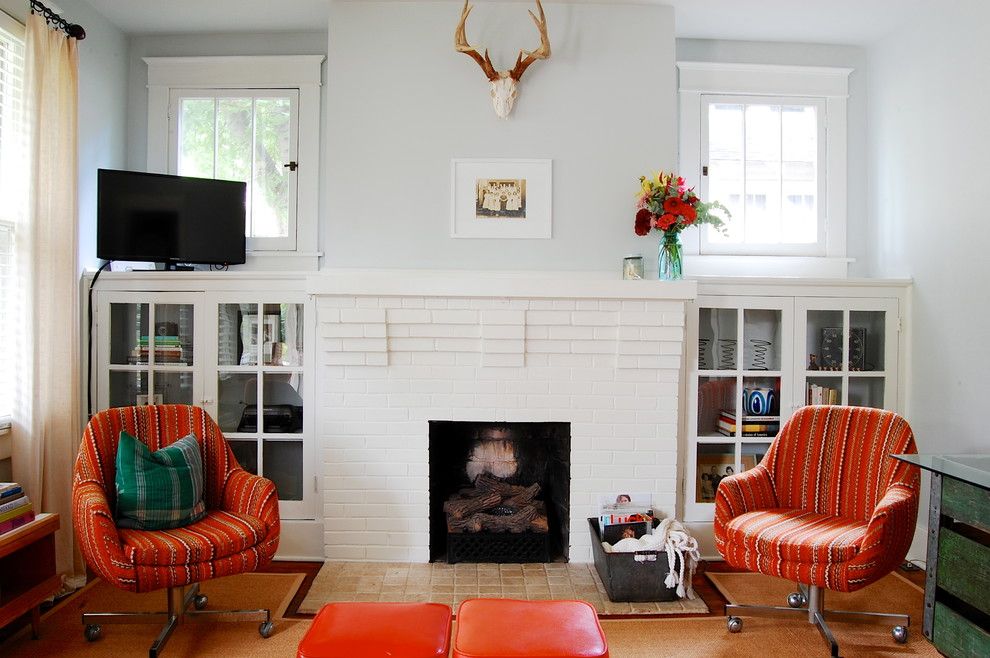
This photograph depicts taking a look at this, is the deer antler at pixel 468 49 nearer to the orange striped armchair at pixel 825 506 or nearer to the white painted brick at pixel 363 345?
the white painted brick at pixel 363 345

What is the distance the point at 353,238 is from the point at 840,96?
2.81 metres

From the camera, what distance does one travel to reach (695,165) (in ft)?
11.9

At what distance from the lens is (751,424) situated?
11.1 ft

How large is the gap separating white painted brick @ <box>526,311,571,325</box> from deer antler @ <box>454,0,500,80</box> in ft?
3.77

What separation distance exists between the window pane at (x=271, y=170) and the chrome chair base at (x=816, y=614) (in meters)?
2.86

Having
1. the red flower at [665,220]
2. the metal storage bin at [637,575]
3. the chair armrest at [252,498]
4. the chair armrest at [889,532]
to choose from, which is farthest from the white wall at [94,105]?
the chair armrest at [889,532]

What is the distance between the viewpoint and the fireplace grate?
3.17 m

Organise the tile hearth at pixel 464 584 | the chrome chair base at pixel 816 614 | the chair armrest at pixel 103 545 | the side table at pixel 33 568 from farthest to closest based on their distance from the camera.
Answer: the tile hearth at pixel 464 584 → the chrome chair base at pixel 816 614 → the side table at pixel 33 568 → the chair armrest at pixel 103 545

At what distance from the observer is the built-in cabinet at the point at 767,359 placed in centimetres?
332

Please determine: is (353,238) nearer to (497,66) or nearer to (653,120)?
(497,66)

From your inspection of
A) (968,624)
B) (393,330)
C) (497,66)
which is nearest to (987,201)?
(968,624)

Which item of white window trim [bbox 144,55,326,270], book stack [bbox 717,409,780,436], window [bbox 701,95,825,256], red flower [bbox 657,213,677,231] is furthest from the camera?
window [bbox 701,95,825,256]

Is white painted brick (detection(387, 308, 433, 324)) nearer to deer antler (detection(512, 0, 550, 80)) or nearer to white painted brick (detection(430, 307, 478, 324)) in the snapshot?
white painted brick (detection(430, 307, 478, 324))

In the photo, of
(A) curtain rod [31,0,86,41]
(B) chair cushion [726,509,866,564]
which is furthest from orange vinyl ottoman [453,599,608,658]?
(A) curtain rod [31,0,86,41]
